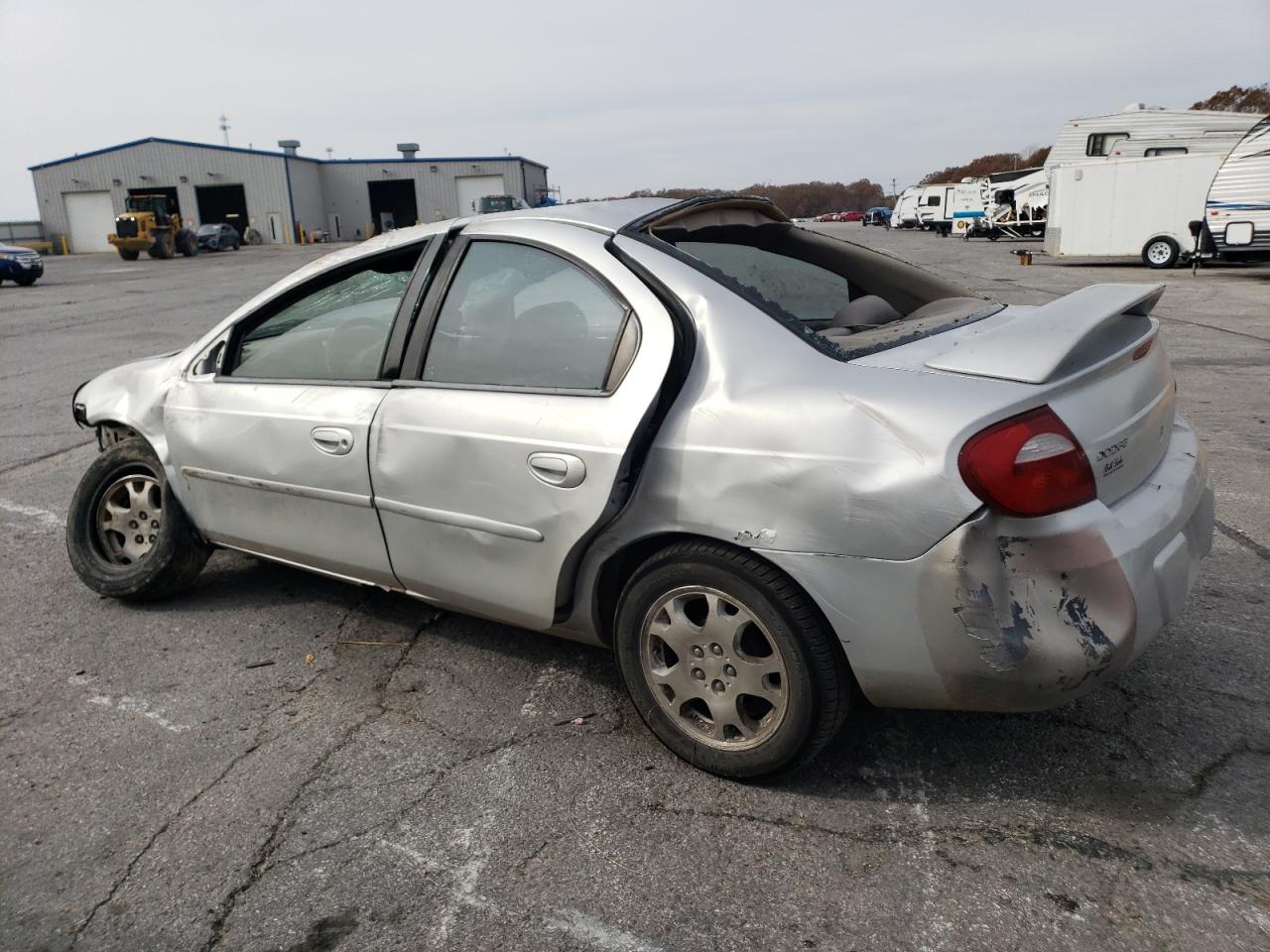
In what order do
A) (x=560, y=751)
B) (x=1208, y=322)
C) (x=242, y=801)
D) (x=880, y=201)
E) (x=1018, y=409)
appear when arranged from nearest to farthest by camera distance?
1. (x=1018, y=409)
2. (x=242, y=801)
3. (x=560, y=751)
4. (x=1208, y=322)
5. (x=880, y=201)

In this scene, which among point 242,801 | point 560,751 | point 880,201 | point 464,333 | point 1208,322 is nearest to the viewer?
point 242,801

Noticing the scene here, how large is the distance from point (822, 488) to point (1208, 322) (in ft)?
40.3

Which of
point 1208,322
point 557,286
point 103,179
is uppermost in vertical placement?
point 103,179

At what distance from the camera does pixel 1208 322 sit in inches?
482

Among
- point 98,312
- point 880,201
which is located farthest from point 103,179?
point 880,201

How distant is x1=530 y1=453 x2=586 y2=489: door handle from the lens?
263cm

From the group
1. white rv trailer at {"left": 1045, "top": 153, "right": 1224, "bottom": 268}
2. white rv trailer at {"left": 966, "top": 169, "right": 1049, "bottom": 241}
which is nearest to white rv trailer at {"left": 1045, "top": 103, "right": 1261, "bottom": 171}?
white rv trailer at {"left": 966, "top": 169, "right": 1049, "bottom": 241}

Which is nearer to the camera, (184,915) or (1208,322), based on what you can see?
(184,915)

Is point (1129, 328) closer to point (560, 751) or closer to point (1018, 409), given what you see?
point (1018, 409)

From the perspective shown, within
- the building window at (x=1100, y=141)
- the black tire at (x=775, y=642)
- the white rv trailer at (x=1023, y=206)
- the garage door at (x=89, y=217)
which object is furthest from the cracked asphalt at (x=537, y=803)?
the garage door at (x=89, y=217)

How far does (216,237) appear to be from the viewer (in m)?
44.7

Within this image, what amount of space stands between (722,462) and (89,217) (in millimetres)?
60427

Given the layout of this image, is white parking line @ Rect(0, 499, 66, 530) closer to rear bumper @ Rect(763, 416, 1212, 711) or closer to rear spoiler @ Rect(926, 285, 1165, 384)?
rear bumper @ Rect(763, 416, 1212, 711)

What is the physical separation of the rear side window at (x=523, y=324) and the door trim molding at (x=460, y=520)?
42 cm
